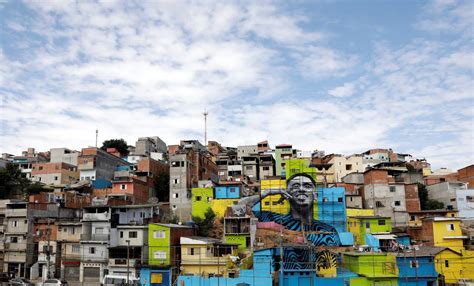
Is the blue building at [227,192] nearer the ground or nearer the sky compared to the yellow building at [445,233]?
nearer the sky

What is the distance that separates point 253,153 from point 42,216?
4049cm

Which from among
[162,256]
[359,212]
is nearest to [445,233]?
[359,212]

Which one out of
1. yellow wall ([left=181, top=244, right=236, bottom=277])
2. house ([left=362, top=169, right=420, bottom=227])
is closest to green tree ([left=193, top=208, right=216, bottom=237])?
yellow wall ([left=181, top=244, right=236, bottom=277])

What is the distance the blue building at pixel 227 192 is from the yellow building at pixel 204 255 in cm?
1073

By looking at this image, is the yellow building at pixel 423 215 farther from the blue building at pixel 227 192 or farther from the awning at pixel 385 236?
the blue building at pixel 227 192

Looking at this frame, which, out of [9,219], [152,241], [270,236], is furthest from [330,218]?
[9,219]

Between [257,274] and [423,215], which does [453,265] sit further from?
[257,274]

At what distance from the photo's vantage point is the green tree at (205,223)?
42.8 metres

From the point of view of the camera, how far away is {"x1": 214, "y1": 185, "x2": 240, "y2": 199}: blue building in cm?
4625

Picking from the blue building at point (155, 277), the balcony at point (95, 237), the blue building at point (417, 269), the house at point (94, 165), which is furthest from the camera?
the house at point (94, 165)

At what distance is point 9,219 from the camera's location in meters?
41.0

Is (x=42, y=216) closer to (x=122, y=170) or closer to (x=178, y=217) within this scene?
(x=178, y=217)

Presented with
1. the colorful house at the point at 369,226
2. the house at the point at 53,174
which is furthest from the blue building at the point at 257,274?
the house at the point at 53,174

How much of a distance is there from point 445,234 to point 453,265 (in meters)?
4.58
